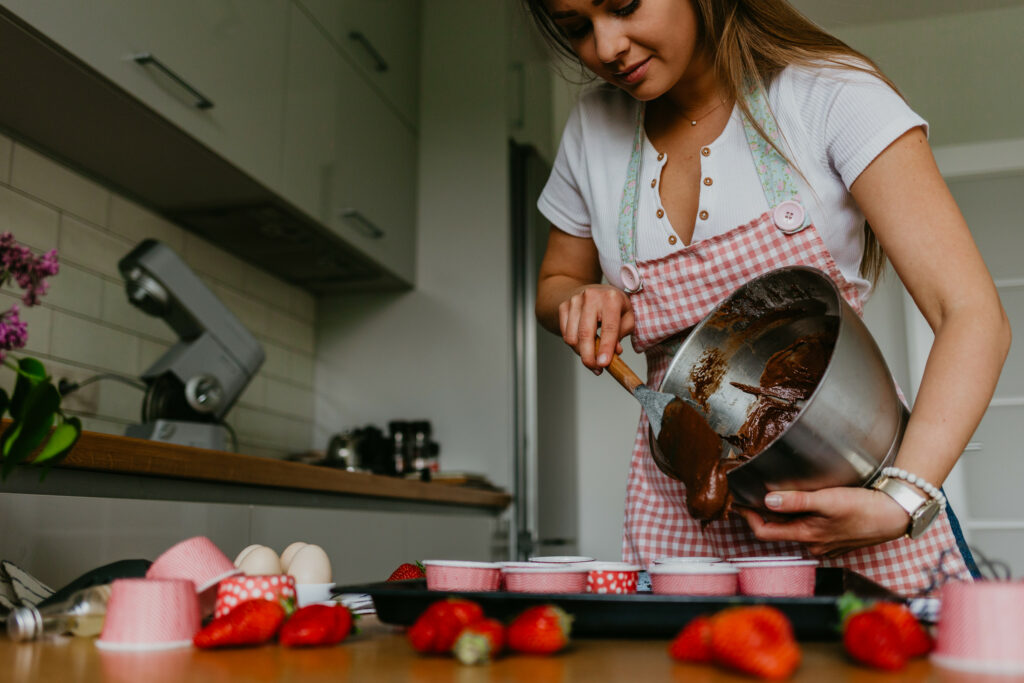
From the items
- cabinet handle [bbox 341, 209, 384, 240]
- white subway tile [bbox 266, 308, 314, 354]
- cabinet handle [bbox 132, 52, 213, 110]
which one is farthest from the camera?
white subway tile [bbox 266, 308, 314, 354]

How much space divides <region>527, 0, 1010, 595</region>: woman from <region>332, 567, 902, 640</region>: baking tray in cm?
19

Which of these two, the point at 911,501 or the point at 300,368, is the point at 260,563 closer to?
the point at 911,501

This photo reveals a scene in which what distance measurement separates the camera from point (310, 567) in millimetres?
704

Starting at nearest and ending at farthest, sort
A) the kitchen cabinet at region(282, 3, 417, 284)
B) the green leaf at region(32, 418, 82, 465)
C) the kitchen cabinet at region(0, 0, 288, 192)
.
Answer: the green leaf at region(32, 418, 82, 465)
the kitchen cabinet at region(0, 0, 288, 192)
the kitchen cabinet at region(282, 3, 417, 284)

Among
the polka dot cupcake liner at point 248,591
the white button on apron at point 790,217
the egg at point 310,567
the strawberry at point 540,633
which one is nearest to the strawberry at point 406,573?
the egg at point 310,567

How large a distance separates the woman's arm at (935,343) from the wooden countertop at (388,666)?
0.74ft

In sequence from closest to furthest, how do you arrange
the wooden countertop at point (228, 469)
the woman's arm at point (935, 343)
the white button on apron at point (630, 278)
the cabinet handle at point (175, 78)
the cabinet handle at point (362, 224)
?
the woman's arm at point (935, 343), the white button on apron at point (630, 278), the wooden countertop at point (228, 469), the cabinet handle at point (175, 78), the cabinet handle at point (362, 224)

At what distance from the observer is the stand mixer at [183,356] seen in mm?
1892

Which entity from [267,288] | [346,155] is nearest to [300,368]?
[267,288]

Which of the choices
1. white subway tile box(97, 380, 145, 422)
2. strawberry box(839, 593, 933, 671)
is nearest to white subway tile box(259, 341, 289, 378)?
white subway tile box(97, 380, 145, 422)

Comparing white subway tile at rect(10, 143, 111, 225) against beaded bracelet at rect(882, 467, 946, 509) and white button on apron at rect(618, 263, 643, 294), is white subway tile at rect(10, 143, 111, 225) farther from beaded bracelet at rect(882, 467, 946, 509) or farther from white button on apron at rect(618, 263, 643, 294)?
beaded bracelet at rect(882, 467, 946, 509)

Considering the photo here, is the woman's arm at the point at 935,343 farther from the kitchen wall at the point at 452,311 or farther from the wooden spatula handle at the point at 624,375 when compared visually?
the kitchen wall at the point at 452,311

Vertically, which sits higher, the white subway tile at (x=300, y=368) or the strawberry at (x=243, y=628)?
the white subway tile at (x=300, y=368)

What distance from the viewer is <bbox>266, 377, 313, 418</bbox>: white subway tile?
2768 mm
